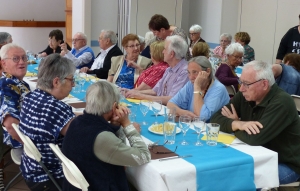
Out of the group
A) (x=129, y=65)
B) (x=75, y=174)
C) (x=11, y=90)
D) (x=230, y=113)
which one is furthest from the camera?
(x=129, y=65)

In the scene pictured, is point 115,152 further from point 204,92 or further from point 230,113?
point 204,92

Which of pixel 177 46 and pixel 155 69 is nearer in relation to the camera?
pixel 177 46

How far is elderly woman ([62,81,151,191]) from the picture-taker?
205 centimetres

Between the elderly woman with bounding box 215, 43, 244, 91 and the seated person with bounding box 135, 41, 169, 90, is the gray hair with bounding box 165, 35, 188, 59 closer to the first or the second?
the seated person with bounding box 135, 41, 169, 90

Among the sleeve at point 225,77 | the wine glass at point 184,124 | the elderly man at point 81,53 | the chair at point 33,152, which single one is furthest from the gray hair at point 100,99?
the elderly man at point 81,53

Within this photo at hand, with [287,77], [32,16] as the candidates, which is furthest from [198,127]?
[32,16]

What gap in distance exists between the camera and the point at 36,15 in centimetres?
1200

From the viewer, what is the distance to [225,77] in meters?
4.91

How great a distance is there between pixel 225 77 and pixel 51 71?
283cm

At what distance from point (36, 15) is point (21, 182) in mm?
9073

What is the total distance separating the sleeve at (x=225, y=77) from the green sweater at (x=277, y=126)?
6.65ft

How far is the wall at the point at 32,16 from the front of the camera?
11.2m

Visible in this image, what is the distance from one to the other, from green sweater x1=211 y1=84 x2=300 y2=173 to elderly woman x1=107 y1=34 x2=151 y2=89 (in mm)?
2294

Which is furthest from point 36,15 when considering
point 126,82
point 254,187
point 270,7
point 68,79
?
point 254,187
